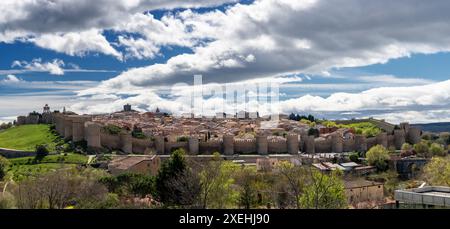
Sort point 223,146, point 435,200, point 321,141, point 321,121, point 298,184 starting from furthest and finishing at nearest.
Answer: point 321,121, point 321,141, point 223,146, point 298,184, point 435,200

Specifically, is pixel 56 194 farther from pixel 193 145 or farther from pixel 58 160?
pixel 193 145

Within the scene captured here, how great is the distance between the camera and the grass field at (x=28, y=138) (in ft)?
124

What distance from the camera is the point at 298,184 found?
13.4 metres

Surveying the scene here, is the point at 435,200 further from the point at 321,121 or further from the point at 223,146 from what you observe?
the point at 321,121

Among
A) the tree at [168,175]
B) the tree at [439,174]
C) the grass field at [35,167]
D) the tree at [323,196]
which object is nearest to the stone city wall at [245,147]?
the grass field at [35,167]

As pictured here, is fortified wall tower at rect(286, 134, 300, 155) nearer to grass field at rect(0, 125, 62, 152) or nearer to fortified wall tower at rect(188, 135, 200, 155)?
fortified wall tower at rect(188, 135, 200, 155)

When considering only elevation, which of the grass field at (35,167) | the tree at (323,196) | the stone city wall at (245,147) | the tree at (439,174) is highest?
the tree at (323,196)

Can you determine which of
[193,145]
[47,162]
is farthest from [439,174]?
[47,162]

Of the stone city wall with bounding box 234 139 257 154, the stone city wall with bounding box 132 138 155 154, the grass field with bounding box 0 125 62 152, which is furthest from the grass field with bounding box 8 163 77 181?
the stone city wall with bounding box 234 139 257 154

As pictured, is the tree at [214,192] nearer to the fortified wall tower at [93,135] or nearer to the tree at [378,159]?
the tree at [378,159]

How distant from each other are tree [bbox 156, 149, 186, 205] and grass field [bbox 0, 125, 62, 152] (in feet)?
72.5

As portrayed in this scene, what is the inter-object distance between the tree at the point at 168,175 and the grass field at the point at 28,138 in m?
22.1
